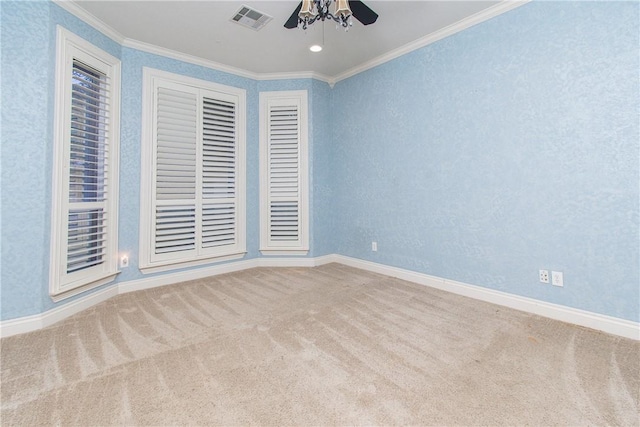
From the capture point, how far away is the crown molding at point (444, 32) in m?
2.67

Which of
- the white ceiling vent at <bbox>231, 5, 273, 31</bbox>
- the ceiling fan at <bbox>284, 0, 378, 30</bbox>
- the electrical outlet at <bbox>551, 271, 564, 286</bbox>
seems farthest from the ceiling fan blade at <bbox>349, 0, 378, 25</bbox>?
the electrical outlet at <bbox>551, 271, 564, 286</bbox>

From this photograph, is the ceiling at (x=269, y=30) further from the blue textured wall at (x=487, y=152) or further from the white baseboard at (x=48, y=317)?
the white baseboard at (x=48, y=317)

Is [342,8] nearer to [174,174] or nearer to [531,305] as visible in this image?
[174,174]

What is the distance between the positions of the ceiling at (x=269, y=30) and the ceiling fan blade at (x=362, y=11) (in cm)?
45

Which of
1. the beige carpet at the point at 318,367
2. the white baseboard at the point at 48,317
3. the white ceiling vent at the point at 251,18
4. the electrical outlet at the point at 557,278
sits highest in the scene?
the white ceiling vent at the point at 251,18

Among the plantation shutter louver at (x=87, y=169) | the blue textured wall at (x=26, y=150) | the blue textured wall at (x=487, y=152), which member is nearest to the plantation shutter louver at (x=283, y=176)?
the blue textured wall at (x=487, y=152)

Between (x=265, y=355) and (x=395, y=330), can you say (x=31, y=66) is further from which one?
(x=395, y=330)

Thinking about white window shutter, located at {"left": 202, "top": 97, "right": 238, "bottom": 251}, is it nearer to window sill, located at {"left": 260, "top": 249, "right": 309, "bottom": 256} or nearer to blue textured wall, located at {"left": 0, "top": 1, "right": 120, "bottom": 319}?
window sill, located at {"left": 260, "top": 249, "right": 309, "bottom": 256}

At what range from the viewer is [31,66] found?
2340mm

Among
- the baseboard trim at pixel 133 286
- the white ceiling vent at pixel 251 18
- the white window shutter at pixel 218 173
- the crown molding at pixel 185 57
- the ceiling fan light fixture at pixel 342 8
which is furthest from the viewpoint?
the white window shutter at pixel 218 173

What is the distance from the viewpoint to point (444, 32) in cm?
311

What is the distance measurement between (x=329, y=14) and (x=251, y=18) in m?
1.12

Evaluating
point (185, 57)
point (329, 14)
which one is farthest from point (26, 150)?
point (329, 14)

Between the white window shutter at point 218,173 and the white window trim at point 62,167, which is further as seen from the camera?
the white window shutter at point 218,173
